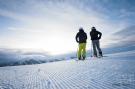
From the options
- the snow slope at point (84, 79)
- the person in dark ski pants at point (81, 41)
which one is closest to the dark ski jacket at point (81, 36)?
the person in dark ski pants at point (81, 41)

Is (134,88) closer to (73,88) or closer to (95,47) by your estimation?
(73,88)

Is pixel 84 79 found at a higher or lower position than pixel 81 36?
lower

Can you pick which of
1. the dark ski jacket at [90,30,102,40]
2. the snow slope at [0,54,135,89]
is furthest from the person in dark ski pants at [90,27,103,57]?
the snow slope at [0,54,135,89]

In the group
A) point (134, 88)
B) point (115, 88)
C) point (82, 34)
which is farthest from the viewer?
point (82, 34)

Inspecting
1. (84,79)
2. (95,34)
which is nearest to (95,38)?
(95,34)

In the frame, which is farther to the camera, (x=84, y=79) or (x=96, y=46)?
(x=96, y=46)

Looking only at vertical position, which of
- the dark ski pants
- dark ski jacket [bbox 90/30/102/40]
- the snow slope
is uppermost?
dark ski jacket [bbox 90/30/102/40]

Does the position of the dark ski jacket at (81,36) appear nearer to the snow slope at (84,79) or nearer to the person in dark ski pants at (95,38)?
the person in dark ski pants at (95,38)

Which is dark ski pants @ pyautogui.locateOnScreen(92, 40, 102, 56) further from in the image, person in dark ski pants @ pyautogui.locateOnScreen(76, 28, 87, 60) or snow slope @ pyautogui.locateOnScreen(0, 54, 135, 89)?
snow slope @ pyautogui.locateOnScreen(0, 54, 135, 89)

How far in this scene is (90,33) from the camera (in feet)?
43.3

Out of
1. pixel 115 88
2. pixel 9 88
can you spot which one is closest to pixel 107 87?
pixel 115 88

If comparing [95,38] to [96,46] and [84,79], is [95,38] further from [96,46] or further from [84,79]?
[84,79]

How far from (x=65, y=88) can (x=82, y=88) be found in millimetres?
378

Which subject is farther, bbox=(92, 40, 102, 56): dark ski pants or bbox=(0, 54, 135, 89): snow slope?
bbox=(92, 40, 102, 56): dark ski pants
